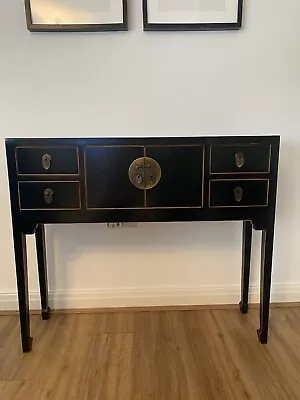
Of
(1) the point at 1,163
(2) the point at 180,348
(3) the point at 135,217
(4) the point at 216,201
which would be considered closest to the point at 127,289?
(2) the point at 180,348

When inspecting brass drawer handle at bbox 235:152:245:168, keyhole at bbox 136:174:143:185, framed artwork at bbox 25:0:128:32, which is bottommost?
keyhole at bbox 136:174:143:185

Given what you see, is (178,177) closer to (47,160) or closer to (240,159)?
(240,159)

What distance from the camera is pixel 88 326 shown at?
1.86m

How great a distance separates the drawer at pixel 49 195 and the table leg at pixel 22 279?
0.45 ft

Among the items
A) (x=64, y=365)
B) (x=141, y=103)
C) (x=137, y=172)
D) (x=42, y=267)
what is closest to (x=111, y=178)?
(x=137, y=172)

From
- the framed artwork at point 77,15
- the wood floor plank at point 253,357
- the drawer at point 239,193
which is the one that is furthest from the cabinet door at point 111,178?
the wood floor plank at point 253,357

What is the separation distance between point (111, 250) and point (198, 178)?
0.72 m

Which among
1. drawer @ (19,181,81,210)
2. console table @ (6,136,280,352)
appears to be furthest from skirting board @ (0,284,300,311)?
drawer @ (19,181,81,210)

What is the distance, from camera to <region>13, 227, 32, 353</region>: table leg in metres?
1.57

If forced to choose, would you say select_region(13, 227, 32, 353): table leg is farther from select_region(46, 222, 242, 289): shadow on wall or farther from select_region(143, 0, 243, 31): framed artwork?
select_region(143, 0, 243, 31): framed artwork

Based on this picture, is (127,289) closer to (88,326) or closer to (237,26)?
(88,326)

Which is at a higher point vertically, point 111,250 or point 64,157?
point 64,157

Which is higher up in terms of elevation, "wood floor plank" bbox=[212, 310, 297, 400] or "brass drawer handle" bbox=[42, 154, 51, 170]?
"brass drawer handle" bbox=[42, 154, 51, 170]

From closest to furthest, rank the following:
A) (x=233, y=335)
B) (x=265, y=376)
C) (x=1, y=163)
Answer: (x=265, y=376) < (x=233, y=335) < (x=1, y=163)
